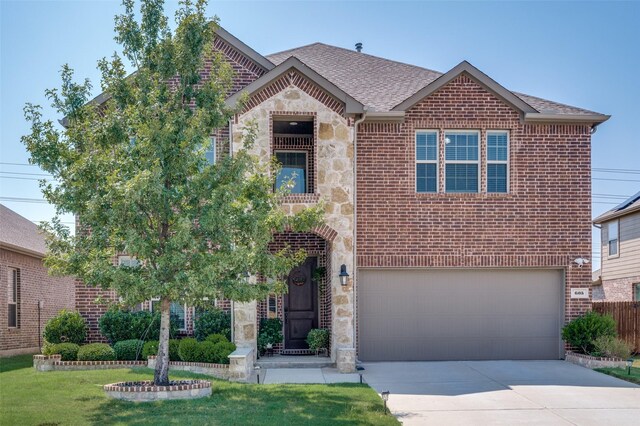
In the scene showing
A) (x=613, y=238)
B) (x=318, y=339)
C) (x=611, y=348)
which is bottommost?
(x=611, y=348)

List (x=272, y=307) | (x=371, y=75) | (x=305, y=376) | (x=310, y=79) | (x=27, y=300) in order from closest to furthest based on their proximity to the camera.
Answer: (x=305, y=376), (x=310, y=79), (x=272, y=307), (x=371, y=75), (x=27, y=300)

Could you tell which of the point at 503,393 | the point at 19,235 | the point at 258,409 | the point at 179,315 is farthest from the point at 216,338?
the point at 19,235

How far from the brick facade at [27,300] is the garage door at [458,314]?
9.52 m

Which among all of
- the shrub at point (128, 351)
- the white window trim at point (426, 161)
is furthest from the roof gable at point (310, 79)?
the shrub at point (128, 351)

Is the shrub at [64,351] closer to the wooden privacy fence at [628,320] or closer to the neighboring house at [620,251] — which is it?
the wooden privacy fence at [628,320]

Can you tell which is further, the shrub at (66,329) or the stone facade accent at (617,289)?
the stone facade accent at (617,289)

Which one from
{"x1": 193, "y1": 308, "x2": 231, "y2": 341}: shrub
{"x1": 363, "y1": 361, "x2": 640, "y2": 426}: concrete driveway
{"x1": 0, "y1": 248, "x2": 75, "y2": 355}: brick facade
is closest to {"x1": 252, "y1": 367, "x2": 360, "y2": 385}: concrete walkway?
{"x1": 363, "y1": 361, "x2": 640, "y2": 426}: concrete driveway

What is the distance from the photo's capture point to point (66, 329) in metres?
14.9

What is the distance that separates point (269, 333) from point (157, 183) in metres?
6.81

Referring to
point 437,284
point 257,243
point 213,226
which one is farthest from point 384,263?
point 213,226

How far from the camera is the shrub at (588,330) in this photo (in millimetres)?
15203

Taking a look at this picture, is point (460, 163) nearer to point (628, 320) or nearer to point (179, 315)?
point (628, 320)

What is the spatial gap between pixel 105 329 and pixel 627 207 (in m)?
19.2

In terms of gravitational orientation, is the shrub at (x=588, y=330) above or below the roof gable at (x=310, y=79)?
below
